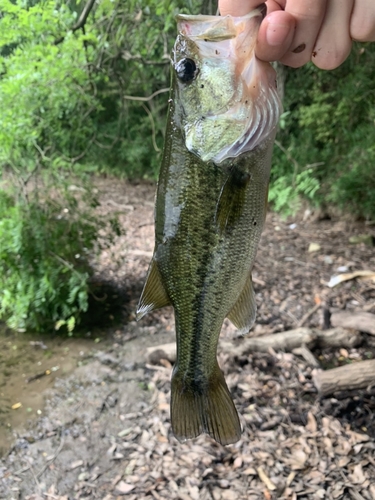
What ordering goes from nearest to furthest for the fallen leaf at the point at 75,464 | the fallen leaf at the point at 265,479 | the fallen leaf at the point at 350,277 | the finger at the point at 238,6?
the finger at the point at 238,6, the fallen leaf at the point at 265,479, the fallen leaf at the point at 75,464, the fallen leaf at the point at 350,277

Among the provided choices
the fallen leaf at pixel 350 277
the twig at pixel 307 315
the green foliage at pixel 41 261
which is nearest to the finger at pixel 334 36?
the twig at pixel 307 315

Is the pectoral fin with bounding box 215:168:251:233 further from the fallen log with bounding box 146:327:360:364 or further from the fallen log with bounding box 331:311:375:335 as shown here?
the fallen log with bounding box 331:311:375:335

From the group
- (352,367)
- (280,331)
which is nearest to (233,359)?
(280,331)

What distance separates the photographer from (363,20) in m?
1.10

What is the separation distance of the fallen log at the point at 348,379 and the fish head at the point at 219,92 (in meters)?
2.40

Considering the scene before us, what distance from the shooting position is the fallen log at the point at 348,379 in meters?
3.09

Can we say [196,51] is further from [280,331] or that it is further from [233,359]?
[280,331]

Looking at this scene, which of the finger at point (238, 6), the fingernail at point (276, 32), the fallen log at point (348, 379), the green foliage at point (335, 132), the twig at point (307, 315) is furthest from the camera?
the green foliage at point (335, 132)

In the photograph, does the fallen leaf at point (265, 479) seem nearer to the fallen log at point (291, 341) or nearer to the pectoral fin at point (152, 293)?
the fallen log at point (291, 341)

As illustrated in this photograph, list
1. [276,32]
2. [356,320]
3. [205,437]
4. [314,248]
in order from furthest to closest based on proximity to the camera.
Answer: [314,248], [356,320], [205,437], [276,32]

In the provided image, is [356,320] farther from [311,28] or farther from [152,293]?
[311,28]

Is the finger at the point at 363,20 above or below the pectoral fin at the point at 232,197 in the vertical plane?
above

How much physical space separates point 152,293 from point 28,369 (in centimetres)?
307

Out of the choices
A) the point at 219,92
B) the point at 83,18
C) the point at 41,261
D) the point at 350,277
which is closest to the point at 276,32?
the point at 219,92
